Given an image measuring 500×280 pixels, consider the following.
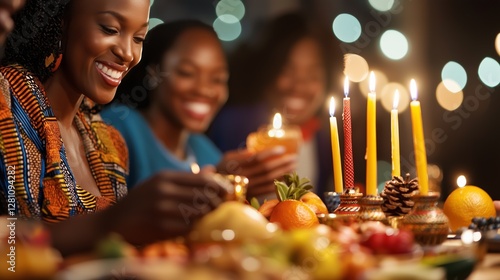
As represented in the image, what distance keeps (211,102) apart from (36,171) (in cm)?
166

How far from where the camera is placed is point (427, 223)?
57.0 inches

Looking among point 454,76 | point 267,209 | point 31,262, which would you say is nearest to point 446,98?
point 454,76

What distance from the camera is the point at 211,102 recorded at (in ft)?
11.5

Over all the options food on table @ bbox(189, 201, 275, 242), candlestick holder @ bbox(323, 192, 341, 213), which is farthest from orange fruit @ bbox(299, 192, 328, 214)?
food on table @ bbox(189, 201, 275, 242)

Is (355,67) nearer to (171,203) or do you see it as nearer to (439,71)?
(439,71)

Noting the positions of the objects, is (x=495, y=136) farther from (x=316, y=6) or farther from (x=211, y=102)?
(x=211, y=102)

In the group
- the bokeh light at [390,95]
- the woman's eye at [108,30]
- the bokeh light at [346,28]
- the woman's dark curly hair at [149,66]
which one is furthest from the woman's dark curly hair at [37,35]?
the bokeh light at [390,95]

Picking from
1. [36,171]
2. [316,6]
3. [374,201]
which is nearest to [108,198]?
[36,171]

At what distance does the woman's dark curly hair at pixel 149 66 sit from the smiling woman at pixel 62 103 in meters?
0.75

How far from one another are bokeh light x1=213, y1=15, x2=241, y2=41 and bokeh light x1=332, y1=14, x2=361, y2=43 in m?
0.61

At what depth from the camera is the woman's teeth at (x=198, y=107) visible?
334 cm

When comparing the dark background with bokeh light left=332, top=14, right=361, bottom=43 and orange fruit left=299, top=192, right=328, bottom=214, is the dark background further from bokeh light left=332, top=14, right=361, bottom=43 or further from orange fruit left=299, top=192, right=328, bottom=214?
orange fruit left=299, top=192, right=328, bottom=214

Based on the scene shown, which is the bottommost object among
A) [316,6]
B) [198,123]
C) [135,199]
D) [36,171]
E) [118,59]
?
[135,199]

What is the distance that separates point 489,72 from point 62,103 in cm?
268
